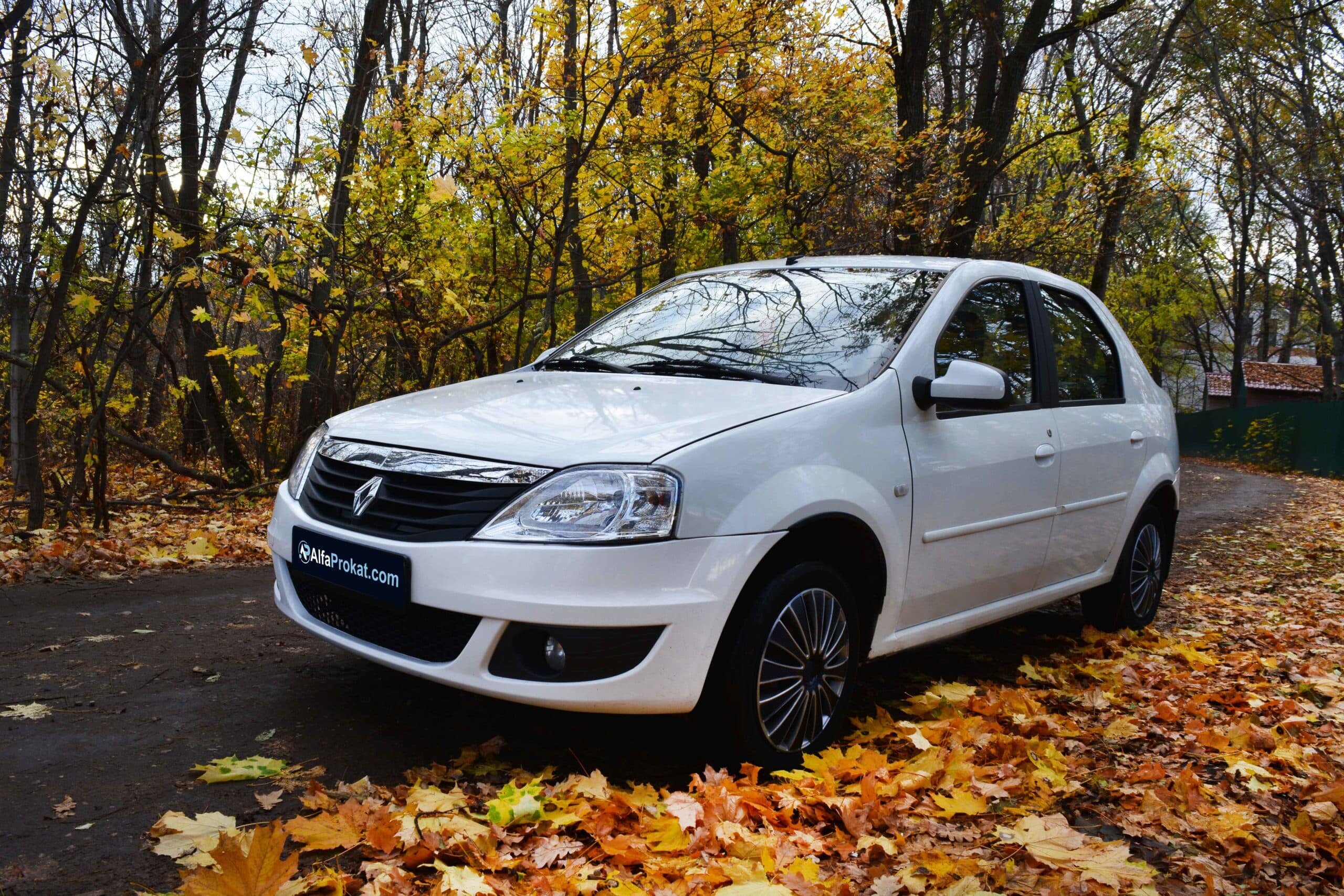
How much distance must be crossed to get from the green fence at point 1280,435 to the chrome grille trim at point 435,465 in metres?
26.7

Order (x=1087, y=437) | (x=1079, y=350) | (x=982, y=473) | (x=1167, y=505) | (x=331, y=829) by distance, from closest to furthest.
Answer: (x=331, y=829), (x=982, y=473), (x=1087, y=437), (x=1079, y=350), (x=1167, y=505)

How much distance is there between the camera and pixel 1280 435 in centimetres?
2942

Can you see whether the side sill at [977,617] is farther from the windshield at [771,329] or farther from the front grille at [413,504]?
the front grille at [413,504]

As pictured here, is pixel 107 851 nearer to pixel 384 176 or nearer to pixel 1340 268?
pixel 384 176

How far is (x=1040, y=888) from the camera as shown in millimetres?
2426

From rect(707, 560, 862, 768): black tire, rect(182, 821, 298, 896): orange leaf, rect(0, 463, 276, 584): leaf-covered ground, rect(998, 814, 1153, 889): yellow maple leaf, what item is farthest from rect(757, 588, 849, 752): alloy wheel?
rect(0, 463, 276, 584): leaf-covered ground

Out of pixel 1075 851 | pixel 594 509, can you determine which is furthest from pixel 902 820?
pixel 594 509

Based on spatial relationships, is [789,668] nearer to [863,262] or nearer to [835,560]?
[835,560]

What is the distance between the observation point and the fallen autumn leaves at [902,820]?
2.44 metres

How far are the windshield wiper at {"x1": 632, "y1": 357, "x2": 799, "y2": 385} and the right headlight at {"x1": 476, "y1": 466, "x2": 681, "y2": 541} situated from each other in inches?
35.9

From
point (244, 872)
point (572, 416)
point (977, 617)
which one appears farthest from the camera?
point (977, 617)

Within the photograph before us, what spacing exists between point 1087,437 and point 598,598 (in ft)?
9.33

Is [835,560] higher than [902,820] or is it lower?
higher

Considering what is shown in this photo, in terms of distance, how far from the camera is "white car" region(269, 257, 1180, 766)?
2.86 metres
